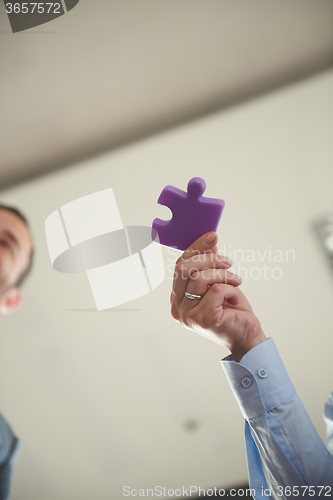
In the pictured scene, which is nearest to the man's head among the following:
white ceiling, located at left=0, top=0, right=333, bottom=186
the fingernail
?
white ceiling, located at left=0, top=0, right=333, bottom=186

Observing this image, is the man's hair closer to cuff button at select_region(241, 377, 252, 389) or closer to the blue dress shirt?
the blue dress shirt

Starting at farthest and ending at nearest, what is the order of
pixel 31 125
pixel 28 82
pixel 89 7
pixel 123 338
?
1. pixel 123 338
2. pixel 31 125
3. pixel 28 82
4. pixel 89 7

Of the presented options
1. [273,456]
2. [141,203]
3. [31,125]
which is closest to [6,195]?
[31,125]

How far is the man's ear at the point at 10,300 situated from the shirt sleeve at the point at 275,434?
1327 mm

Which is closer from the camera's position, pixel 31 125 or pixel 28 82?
pixel 28 82

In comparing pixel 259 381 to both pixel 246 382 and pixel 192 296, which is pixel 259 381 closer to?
pixel 246 382

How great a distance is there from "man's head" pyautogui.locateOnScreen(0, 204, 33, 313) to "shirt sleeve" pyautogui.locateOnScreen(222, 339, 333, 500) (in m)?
1.17

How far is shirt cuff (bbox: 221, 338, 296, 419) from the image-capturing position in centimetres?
56

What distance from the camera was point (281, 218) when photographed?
154cm

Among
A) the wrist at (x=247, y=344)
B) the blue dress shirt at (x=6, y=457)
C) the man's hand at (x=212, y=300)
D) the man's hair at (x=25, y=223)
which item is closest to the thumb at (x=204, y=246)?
the man's hand at (x=212, y=300)

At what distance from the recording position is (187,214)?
2.27ft

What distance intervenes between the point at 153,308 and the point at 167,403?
49 cm

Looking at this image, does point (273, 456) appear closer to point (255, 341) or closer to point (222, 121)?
point (255, 341)

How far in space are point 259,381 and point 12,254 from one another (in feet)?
4.05
